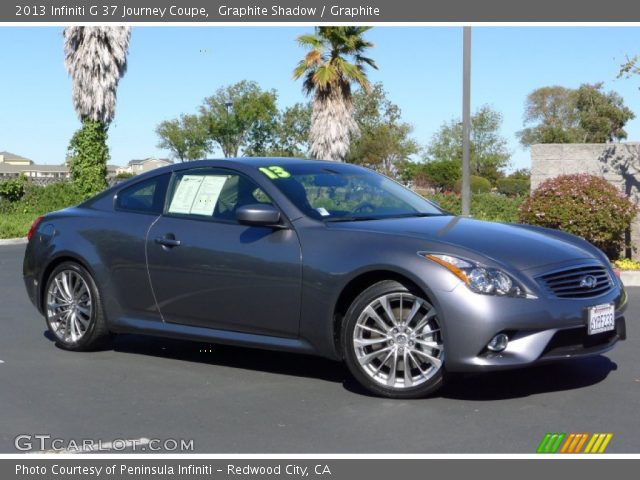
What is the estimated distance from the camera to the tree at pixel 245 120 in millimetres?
59938

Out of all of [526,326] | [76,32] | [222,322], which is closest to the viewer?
[526,326]

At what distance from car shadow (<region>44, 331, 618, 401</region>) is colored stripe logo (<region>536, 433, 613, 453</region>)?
0.93 meters

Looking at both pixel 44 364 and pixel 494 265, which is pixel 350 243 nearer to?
pixel 494 265

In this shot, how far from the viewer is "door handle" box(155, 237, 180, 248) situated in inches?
289

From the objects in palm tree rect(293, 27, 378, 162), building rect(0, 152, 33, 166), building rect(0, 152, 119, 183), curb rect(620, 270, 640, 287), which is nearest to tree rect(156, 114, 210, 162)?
palm tree rect(293, 27, 378, 162)

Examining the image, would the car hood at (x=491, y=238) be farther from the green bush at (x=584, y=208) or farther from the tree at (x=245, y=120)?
the tree at (x=245, y=120)

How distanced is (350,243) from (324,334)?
625 mm

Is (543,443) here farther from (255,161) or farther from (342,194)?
(255,161)

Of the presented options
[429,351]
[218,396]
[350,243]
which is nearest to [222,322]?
[218,396]

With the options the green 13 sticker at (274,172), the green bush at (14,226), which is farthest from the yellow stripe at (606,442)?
the green bush at (14,226)

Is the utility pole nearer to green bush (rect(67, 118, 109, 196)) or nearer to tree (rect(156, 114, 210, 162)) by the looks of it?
green bush (rect(67, 118, 109, 196))

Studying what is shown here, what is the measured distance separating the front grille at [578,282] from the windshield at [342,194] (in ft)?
4.48

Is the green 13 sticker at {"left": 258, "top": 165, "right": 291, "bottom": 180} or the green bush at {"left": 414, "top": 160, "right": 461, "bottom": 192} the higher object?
the green 13 sticker at {"left": 258, "top": 165, "right": 291, "bottom": 180}

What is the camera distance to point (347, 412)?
6.07 meters
